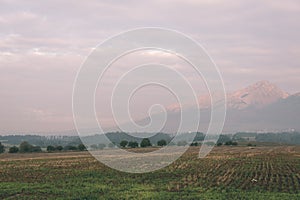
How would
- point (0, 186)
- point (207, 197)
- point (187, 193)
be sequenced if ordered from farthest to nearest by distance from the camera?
point (0, 186)
point (187, 193)
point (207, 197)

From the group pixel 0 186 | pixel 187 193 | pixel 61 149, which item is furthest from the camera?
pixel 61 149

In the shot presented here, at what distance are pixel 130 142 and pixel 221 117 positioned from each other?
124 m

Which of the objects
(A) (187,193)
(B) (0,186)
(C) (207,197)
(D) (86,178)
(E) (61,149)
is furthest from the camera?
(E) (61,149)

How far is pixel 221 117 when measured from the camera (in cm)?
3409

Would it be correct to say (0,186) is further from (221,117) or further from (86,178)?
(221,117)

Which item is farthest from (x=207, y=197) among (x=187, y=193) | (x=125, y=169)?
(x=125, y=169)

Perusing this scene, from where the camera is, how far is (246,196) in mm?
31125

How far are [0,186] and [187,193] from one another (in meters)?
18.5

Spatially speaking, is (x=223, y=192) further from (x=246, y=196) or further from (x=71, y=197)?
(x=71, y=197)

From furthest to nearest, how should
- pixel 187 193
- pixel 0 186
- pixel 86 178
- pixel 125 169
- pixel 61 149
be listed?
pixel 61 149, pixel 125 169, pixel 86 178, pixel 0 186, pixel 187 193

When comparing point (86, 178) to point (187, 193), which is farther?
point (86, 178)

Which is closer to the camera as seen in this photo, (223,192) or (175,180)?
(223,192)

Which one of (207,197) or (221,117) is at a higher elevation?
(221,117)

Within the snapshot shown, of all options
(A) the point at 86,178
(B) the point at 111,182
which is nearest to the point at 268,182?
(B) the point at 111,182
